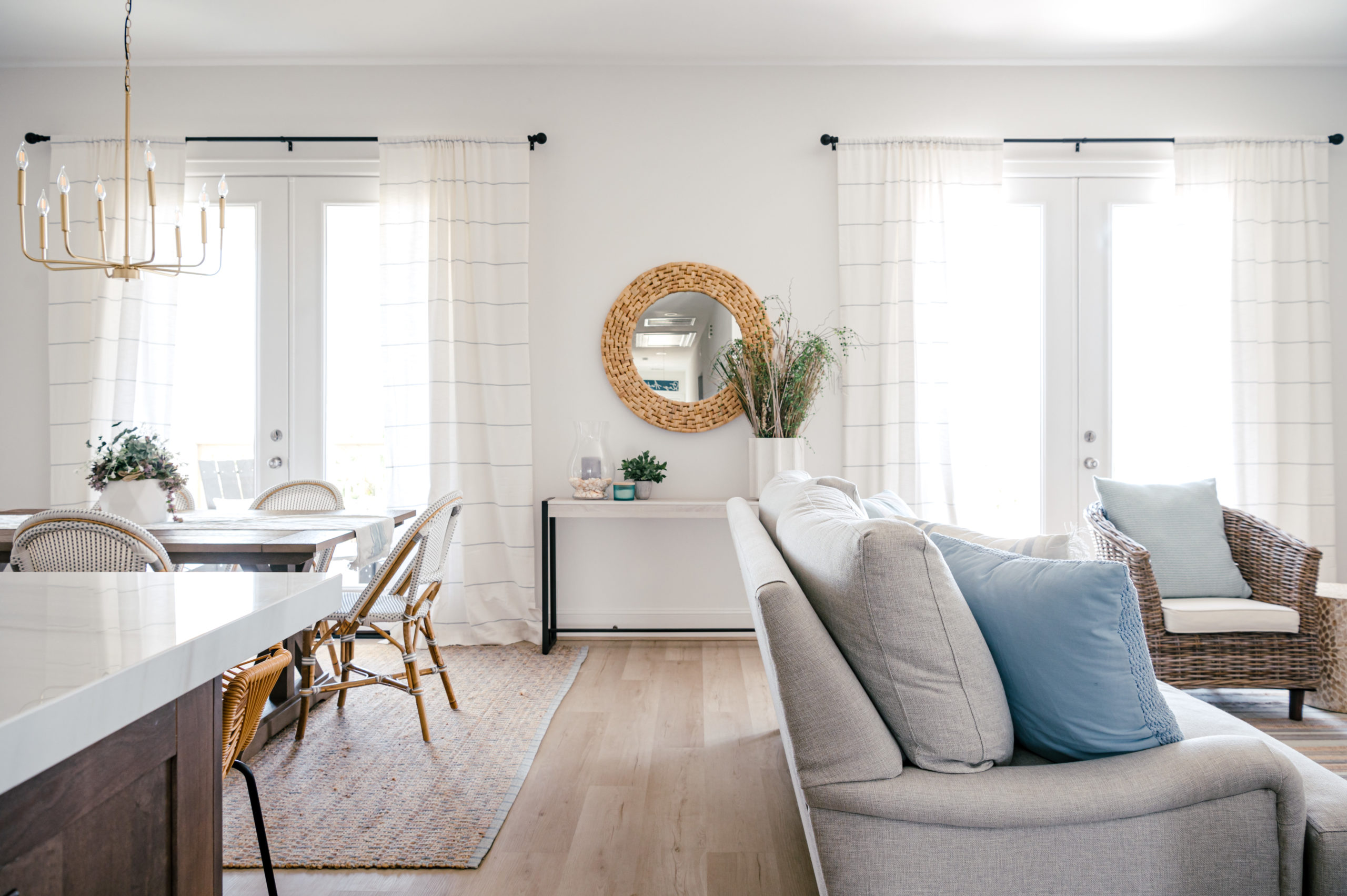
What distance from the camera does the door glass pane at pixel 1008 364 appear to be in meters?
4.01

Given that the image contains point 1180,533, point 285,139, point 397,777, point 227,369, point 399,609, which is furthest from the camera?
point 227,369

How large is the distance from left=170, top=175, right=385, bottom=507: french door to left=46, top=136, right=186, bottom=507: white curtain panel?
134mm

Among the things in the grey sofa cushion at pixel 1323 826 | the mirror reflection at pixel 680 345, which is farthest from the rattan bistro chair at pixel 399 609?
the grey sofa cushion at pixel 1323 826

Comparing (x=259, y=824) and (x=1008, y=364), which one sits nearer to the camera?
(x=259, y=824)

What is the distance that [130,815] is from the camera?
681 mm

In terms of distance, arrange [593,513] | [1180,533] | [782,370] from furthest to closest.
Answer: [782,370] < [593,513] < [1180,533]

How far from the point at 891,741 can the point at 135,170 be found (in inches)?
178

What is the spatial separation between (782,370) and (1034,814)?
2.84m

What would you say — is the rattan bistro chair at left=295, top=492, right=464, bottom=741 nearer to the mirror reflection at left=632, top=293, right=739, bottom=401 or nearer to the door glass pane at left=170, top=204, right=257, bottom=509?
the mirror reflection at left=632, top=293, right=739, bottom=401

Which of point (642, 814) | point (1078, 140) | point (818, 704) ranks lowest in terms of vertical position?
point (642, 814)

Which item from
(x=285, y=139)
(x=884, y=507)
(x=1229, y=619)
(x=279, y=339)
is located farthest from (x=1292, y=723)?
(x=285, y=139)

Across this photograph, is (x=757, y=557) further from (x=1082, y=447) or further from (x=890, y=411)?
(x=1082, y=447)

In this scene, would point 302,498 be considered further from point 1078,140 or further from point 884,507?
point 1078,140

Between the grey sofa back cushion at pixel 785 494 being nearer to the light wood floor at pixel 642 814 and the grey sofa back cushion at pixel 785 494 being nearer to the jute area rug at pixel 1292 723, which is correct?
the light wood floor at pixel 642 814
